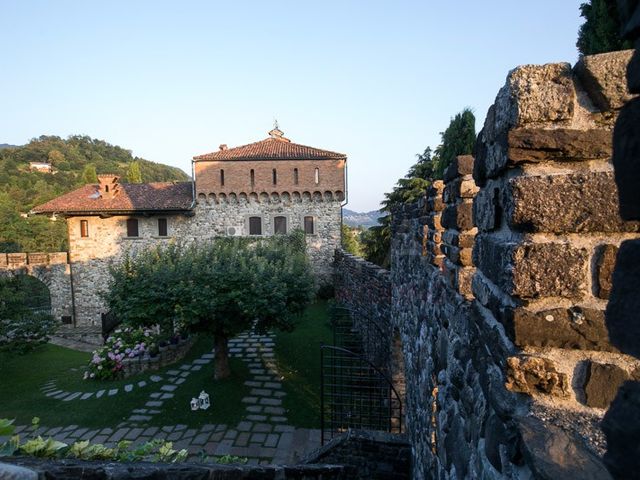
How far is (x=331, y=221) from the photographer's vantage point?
19.2 m

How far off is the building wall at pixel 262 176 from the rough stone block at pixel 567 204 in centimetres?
1793

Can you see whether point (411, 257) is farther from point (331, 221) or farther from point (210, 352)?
point (331, 221)

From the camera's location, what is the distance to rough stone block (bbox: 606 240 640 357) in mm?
610

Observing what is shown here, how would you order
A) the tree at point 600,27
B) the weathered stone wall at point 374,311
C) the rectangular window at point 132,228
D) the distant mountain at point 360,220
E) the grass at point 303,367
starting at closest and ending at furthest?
the tree at point 600,27
the weathered stone wall at point 374,311
the grass at point 303,367
the rectangular window at point 132,228
the distant mountain at point 360,220

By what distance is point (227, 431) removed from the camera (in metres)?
6.77

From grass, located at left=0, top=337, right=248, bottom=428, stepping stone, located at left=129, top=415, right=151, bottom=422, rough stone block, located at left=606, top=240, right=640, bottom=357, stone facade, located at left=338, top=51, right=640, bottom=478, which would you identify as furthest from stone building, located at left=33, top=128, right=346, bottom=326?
rough stone block, located at left=606, top=240, right=640, bottom=357

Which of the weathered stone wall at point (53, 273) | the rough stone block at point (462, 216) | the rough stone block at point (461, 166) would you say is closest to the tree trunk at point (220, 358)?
the rough stone block at point (462, 216)

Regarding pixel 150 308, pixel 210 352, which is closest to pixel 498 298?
pixel 150 308

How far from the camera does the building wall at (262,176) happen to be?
1880 centimetres

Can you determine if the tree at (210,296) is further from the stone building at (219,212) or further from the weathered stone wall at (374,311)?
the stone building at (219,212)

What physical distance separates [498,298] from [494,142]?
0.56 metres

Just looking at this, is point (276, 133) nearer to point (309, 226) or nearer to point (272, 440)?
point (309, 226)

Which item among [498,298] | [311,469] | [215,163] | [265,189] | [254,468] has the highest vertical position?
[215,163]

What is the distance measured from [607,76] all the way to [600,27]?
591 cm
